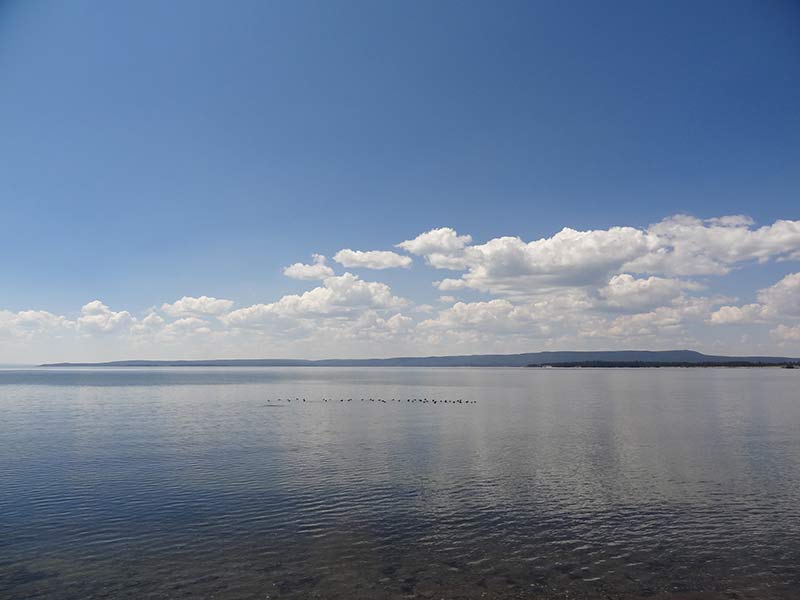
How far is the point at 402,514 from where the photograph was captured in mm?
34656

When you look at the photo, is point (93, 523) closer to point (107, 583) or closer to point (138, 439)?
point (107, 583)

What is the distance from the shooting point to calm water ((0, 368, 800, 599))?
82.3 ft

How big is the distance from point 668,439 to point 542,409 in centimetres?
3951

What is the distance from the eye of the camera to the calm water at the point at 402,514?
988 inches

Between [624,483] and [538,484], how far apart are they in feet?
22.3

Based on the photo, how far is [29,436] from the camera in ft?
225

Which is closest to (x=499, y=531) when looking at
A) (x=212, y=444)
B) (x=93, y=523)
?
(x=93, y=523)

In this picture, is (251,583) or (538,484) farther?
(538,484)

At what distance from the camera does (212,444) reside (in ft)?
205

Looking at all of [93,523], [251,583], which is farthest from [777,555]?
[93,523]

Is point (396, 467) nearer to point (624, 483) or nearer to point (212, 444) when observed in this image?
point (624, 483)

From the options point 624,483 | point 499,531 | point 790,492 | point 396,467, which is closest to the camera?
point 499,531

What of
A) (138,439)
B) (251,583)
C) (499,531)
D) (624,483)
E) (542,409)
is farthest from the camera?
(542,409)

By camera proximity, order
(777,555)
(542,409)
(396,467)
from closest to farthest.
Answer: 1. (777,555)
2. (396,467)
3. (542,409)
